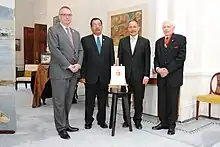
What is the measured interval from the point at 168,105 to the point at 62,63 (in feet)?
5.01

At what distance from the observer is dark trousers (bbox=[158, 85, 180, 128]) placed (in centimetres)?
350

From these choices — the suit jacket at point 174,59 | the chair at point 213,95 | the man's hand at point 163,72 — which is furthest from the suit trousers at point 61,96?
the chair at point 213,95

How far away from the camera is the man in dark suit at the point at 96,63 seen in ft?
11.7

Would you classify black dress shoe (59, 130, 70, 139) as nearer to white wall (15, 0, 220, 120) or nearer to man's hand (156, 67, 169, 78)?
man's hand (156, 67, 169, 78)

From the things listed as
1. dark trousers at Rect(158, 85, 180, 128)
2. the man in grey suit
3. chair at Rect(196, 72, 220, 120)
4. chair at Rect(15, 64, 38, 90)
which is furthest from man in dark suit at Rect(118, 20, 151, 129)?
chair at Rect(15, 64, 38, 90)

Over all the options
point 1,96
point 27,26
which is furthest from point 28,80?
point 1,96

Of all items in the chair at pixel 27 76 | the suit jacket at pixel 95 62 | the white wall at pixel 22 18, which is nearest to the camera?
the suit jacket at pixel 95 62

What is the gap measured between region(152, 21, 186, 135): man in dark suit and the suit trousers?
1.19 metres

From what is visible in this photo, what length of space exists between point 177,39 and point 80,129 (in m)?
1.79

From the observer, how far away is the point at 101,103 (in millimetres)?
3723

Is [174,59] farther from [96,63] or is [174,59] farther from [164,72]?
[96,63]

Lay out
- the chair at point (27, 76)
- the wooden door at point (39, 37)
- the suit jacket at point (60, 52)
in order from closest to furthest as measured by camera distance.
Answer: the suit jacket at point (60, 52)
the chair at point (27, 76)
the wooden door at point (39, 37)

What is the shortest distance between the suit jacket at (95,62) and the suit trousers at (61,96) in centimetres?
30

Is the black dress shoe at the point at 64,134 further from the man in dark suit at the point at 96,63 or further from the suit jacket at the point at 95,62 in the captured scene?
the suit jacket at the point at 95,62
